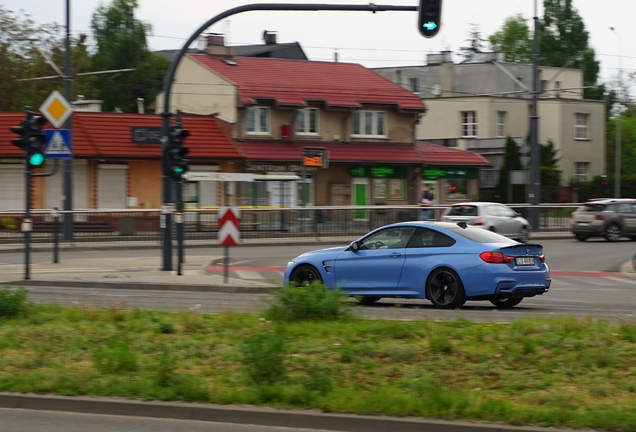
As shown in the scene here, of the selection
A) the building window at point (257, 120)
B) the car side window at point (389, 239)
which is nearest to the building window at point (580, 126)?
the building window at point (257, 120)

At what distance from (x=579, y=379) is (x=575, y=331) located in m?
1.95

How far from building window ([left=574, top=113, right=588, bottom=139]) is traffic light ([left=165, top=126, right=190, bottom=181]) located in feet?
173

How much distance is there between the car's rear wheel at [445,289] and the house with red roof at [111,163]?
31.3 metres

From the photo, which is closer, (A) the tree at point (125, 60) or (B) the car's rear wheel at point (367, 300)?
(B) the car's rear wheel at point (367, 300)

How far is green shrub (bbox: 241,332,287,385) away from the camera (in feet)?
→ 28.1

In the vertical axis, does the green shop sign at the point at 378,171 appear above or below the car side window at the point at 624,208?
above

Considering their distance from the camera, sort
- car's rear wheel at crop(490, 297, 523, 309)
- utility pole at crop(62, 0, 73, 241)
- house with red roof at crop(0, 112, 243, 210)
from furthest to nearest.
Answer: house with red roof at crop(0, 112, 243, 210) → utility pole at crop(62, 0, 73, 241) → car's rear wheel at crop(490, 297, 523, 309)

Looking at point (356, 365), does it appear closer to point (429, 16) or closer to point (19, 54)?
point (429, 16)

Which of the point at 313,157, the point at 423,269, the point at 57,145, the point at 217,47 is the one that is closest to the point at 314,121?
the point at 217,47

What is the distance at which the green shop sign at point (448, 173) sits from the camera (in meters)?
59.6

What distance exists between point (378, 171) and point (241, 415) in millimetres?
49219

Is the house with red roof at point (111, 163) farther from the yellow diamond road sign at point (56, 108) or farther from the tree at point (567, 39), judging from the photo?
the tree at point (567, 39)

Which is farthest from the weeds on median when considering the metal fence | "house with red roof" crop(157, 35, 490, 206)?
"house with red roof" crop(157, 35, 490, 206)

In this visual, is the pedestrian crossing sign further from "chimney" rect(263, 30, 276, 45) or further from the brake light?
"chimney" rect(263, 30, 276, 45)
